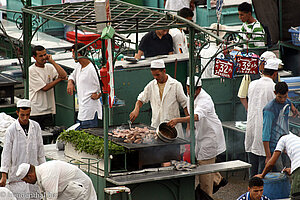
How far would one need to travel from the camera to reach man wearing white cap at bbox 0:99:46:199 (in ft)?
32.0

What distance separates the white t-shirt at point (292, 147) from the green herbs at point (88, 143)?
226cm

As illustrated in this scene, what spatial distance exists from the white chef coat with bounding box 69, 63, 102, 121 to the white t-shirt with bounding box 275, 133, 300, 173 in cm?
348

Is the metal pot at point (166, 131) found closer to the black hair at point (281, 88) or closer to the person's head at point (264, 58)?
the black hair at point (281, 88)

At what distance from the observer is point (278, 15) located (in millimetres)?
6785

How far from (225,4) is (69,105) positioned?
6380mm

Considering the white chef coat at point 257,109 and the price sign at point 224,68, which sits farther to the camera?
the price sign at point 224,68

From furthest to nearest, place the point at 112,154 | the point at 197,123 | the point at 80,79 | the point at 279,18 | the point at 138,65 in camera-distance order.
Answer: the point at 138,65 → the point at 80,79 → the point at 197,123 → the point at 112,154 → the point at 279,18

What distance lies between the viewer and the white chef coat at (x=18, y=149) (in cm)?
977

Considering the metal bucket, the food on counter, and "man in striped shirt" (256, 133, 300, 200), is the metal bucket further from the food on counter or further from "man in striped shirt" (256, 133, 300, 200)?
the food on counter

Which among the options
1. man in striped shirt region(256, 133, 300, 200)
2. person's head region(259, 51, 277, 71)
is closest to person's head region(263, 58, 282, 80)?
person's head region(259, 51, 277, 71)

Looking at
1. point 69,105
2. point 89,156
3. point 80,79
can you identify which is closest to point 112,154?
point 89,156

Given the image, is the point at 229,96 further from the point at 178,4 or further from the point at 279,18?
the point at 279,18

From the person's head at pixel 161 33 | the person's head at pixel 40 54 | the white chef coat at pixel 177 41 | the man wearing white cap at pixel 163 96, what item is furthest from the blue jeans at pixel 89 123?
the white chef coat at pixel 177 41

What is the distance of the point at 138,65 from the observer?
Result: 41.6 feet
